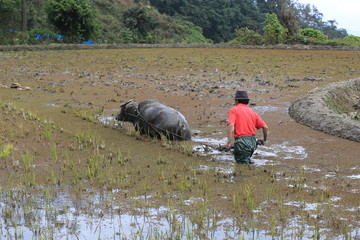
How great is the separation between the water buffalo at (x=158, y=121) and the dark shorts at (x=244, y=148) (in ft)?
4.92

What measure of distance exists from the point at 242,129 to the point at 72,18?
2436cm

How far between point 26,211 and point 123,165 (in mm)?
1841

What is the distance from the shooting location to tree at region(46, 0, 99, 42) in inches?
1118

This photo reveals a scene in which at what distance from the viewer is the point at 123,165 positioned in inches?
246

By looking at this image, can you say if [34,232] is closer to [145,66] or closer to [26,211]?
[26,211]

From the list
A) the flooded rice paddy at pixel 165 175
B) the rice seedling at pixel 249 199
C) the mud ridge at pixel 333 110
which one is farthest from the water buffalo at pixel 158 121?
the rice seedling at pixel 249 199

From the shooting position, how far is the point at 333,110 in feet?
33.1

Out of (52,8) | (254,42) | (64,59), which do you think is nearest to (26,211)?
(64,59)

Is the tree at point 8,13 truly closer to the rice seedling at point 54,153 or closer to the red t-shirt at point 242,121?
the rice seedling at point 54,153

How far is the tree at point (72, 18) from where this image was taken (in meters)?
28.4

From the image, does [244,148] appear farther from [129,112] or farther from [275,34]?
[275,34]

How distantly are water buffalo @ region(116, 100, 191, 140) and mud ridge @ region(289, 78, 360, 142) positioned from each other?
2359 millimetres

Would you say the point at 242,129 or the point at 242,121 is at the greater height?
the point at 242,121

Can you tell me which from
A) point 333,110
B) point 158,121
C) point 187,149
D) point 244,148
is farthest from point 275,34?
point 244,148
